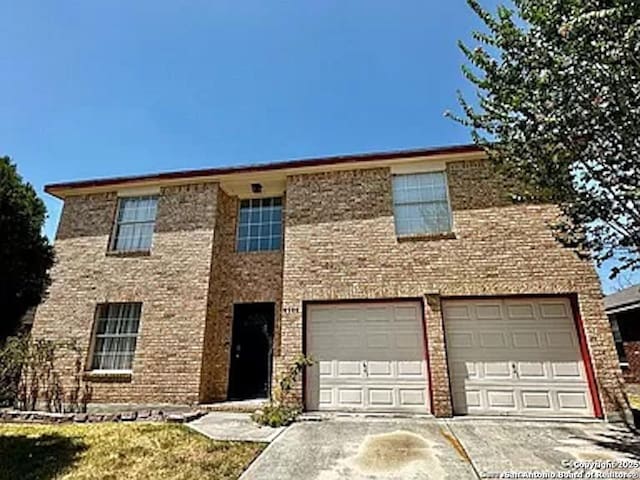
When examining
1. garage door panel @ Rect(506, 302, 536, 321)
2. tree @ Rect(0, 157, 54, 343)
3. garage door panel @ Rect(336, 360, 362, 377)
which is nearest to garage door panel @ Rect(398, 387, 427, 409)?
garage door panel @ Rect(336, 360, 362, 377)

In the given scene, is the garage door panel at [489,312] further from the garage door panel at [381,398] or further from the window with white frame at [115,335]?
the window with white frame at [115,335]

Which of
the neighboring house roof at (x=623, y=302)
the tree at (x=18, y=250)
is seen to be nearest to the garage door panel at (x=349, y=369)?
the tree at (x=18, y=250)

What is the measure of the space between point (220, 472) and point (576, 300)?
808 cm

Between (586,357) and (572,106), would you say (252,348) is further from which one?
(572,106)

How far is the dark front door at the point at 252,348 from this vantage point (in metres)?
10.1

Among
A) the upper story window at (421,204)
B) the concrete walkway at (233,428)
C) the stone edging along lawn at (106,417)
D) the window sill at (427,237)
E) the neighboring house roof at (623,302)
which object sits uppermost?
the upper story window at (421,204)

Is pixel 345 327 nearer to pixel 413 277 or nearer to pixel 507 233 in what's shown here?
pixel 413 277

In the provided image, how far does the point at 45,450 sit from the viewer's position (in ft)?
19.4

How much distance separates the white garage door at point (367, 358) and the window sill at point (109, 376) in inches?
190

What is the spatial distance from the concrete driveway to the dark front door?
3148 millimetres

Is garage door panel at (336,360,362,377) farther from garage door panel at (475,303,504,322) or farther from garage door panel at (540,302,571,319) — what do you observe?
garage door panel at (540,302,571,319)

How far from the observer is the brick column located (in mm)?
7742

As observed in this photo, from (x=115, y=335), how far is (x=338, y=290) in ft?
20.9

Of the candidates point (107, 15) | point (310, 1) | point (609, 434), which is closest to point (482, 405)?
point (609, 434)
